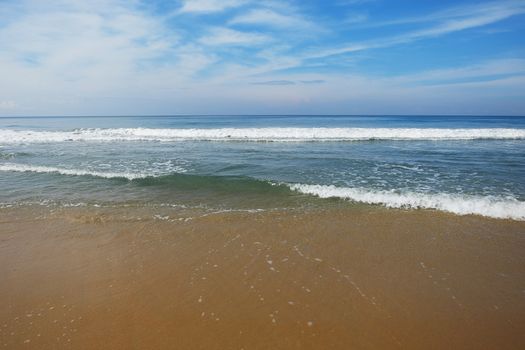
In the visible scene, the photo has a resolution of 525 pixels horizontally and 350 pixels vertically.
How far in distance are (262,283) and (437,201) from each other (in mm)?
5853

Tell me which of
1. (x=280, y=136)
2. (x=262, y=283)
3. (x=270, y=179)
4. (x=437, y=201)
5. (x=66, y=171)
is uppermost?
(x=280, y=136)

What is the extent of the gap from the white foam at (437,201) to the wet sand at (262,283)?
611 mm

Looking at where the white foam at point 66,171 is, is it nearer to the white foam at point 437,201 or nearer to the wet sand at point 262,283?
the wet sand at point 262,283

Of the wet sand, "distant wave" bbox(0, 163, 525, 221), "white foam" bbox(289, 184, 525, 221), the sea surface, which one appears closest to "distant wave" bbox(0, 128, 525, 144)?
the sea surface

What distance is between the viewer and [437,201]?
816 centimetres

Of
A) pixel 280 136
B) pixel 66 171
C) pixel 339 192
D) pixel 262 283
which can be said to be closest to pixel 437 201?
pixel 339 192

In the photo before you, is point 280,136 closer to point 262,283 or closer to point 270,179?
point 270,179

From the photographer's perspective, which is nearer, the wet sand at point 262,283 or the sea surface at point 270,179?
the wet sand at point 262,283

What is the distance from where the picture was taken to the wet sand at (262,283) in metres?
3.49

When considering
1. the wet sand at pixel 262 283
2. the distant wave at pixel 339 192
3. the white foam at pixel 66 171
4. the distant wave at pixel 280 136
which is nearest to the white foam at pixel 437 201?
the distant wave at pixel 339 192

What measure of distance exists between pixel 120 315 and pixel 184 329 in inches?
33.9

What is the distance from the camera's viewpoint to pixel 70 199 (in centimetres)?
861

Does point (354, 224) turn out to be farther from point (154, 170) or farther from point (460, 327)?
point (154, 170)

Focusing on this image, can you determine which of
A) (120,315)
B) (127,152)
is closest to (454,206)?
(120,315)
